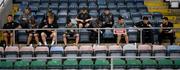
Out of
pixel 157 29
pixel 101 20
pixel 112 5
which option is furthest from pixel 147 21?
pixel 112 5

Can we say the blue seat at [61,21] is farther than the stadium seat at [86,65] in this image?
Yes

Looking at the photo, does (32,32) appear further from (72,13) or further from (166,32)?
(166,32)

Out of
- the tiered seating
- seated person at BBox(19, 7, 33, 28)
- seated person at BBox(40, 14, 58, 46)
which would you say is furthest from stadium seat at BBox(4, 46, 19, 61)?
seated person at BBox(19, 7, 33, 28)

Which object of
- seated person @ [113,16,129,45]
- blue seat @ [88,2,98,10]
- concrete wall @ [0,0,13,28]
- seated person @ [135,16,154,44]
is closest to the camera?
seated person @ [113,16,129,45]

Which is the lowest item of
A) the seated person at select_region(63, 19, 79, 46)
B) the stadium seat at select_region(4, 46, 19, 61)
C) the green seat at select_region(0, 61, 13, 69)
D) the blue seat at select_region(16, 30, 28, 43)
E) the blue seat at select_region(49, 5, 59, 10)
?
the green seat at select_region(0, 61, 13, 69)

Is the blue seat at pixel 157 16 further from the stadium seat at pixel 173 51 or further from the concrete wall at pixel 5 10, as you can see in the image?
the concrete wall at pixel 5 10

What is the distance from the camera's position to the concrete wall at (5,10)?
1437 cm

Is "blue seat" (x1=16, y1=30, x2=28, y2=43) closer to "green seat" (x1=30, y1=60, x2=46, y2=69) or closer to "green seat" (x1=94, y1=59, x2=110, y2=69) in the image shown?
"green seat" (x1=30, y1=60, x2=46, y2=69)

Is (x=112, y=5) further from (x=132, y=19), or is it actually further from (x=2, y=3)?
(x=2, y=3)

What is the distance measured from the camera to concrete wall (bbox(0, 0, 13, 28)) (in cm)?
1437

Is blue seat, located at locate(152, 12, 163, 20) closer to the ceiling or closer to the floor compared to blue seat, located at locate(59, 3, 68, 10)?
closer to the floor

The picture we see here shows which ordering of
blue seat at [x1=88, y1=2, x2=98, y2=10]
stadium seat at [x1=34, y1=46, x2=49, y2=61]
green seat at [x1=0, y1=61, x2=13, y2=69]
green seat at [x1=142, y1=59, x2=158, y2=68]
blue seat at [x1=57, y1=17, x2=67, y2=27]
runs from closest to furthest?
green seat at [x1=0, y1=61, x2=13, y2=69]
green seat at [x1=142, y1=59, x2=158, y2=68]
stadium seat at [x1=34, y1=46, x2=49, y2=61]
blue seat at [x1=57, y1=17, x2=67, y2=27]
blue seat at [x1=88, y1=2, x2=98, y2=10]

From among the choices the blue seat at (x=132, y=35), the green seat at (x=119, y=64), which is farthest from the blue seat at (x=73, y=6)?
the green seat at (x=119, y=64)

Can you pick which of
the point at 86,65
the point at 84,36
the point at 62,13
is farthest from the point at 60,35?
the point at 86,65
